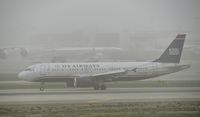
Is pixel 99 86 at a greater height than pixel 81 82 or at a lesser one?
lesser

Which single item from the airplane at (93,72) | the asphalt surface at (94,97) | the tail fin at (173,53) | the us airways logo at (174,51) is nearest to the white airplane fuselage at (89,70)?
the airplane at (93,72)

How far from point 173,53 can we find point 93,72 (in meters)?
7.97

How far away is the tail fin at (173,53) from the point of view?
33.9 metres

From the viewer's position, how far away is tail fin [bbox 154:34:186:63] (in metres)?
33.9

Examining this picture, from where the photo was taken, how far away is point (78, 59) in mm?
41344

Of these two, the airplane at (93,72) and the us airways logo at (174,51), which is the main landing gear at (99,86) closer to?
the airplane at (93,72)

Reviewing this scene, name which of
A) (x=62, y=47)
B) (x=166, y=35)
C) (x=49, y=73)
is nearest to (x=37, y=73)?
(x=49, y=73)

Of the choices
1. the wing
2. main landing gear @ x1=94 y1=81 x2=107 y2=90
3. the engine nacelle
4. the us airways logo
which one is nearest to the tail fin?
the us airways logo

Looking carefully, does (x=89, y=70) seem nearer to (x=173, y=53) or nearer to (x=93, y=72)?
(x=93, y=72)

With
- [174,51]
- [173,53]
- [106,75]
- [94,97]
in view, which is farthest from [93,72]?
[94,97]

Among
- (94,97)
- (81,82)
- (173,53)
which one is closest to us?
(94,97)

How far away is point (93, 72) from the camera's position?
31766 mm

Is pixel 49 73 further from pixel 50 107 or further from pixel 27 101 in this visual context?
pixel 50 107

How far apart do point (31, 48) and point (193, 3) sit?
67.4ft
